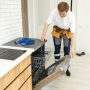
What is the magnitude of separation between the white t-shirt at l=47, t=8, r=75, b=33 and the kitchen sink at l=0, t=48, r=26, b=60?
36.4 inches

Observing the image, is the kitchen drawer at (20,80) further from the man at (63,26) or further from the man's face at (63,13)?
the man's face at (63,13)

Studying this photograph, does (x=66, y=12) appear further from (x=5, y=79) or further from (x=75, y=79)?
(x=5, y=79)

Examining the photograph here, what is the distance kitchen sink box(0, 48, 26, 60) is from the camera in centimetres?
173

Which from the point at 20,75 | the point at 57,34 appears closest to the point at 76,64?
the point at 57,34

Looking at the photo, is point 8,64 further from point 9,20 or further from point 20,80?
point 9,20

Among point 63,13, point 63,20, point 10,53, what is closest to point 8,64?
point 10,53

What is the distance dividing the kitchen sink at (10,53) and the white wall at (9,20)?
0.36m

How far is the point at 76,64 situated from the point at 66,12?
4.74ft

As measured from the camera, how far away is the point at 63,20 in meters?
2.68

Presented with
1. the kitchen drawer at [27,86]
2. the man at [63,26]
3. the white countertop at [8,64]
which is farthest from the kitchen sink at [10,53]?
the man at [63,26]

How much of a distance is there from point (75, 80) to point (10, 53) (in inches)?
56.3

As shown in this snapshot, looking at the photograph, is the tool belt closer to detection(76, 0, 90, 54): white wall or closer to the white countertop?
the white countertop

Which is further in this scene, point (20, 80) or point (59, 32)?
point (59, 32)

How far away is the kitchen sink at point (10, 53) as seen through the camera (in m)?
1.73
